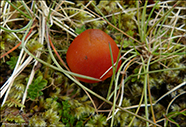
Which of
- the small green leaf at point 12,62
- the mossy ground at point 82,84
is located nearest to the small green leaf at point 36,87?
the mossy ground at point 82,84

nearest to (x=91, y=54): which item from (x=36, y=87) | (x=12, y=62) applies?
(x=36, y=87)

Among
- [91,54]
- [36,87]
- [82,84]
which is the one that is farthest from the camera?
[82,84]

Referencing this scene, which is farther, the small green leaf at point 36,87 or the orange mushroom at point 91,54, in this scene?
the small green leaf at point 36,87

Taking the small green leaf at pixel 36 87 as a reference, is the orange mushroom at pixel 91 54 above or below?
above

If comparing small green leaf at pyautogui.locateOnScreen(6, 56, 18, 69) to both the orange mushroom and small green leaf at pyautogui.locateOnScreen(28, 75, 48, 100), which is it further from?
the orange mushroom

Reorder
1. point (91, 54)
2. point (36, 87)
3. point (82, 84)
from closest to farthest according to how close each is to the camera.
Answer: point (91, 54) → point (36, 87) → point (82, 84)

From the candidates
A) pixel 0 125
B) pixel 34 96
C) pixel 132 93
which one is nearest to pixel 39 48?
pixel 34 96

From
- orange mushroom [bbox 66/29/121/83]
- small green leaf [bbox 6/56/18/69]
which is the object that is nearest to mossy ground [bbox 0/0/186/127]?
small green leaf [bbox 6/56/18/69]

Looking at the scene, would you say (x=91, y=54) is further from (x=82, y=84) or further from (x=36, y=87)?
(x=36, y=87)

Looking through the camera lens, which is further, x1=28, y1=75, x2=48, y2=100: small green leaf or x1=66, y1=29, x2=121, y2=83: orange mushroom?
x1=28, y1=75, x2=48, y2=100: small green leaf

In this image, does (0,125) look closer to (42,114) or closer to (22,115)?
(22,115)

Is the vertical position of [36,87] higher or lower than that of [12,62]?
lower

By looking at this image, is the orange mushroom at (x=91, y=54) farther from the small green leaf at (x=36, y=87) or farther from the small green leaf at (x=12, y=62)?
the small green leaf at (x=12, y=62)
